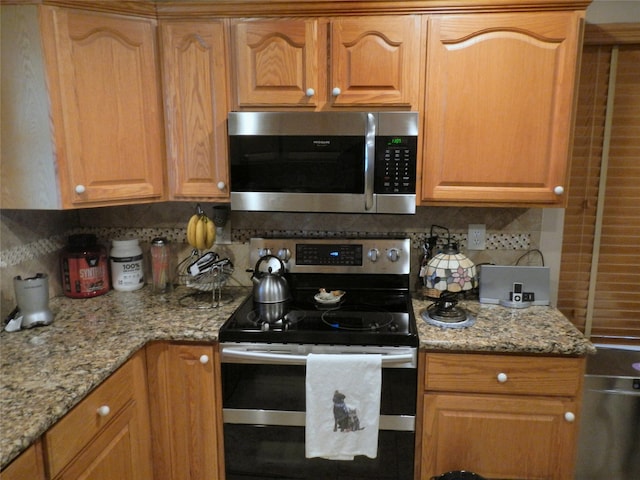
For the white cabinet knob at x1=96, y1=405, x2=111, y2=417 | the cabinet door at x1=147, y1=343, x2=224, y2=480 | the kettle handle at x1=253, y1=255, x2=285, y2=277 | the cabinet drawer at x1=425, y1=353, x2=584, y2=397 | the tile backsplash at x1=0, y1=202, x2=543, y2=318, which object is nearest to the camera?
the white cabinet knob at x1=96, y1=405, x2=111, y2=417

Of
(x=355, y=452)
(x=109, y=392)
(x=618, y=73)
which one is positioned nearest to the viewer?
(x=109, y=392)

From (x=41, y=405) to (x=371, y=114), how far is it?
1.39 metres

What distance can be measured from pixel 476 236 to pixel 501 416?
2.63ft

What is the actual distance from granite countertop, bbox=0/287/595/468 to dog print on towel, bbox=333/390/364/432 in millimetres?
331

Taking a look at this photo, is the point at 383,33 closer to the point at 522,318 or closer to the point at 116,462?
the point at 522,318

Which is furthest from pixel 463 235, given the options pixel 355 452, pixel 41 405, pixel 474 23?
pixel 41 405

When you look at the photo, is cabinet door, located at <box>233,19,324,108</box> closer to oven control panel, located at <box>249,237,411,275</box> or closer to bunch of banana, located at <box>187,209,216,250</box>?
bunch of banana, located at <box>187,209,216,250</box>

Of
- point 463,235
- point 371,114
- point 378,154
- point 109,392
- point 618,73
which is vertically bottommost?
point 109,392

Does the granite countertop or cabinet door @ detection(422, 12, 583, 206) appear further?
cabinet door @ detection(422, 12, 583, 206)

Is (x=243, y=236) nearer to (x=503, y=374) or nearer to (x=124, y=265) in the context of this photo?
(x=124, y=265)

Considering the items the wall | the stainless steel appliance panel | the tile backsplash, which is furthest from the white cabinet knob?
the wall

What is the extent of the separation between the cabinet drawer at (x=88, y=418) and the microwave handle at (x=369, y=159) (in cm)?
104

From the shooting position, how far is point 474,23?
164cm

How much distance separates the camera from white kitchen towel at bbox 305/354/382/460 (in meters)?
1.53
